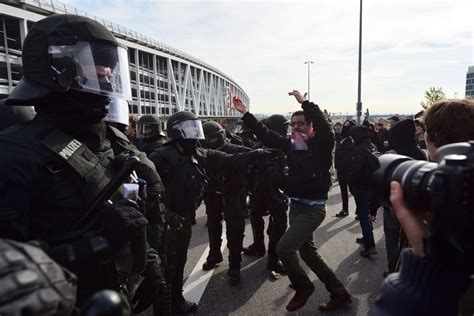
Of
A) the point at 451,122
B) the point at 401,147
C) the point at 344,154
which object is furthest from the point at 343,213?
the point at 451,122

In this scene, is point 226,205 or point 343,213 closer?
point 226,205

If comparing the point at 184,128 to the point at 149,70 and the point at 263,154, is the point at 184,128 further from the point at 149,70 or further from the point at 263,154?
the point at 149,70

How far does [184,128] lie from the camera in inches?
143

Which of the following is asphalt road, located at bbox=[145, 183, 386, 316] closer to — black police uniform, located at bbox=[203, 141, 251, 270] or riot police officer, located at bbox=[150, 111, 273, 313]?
→ black police uniform, located at bbox=[203, 141, 251, 270]

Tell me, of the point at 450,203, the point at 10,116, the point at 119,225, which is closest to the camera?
the point at 450,203

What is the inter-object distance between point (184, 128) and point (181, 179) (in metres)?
0.57

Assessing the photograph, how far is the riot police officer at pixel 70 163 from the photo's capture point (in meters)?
1.34

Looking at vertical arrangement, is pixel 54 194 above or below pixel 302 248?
above

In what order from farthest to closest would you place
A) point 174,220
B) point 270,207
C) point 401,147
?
point 270,207
point 401,147
point 174,220

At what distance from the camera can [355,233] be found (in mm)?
6109

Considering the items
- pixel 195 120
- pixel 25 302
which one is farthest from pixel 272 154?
pixel 25 302

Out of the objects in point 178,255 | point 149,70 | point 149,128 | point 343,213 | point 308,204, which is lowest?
point 343,213

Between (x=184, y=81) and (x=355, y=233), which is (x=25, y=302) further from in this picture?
(x=184, y=81)

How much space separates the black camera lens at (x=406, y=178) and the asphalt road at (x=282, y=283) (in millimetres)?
2609
